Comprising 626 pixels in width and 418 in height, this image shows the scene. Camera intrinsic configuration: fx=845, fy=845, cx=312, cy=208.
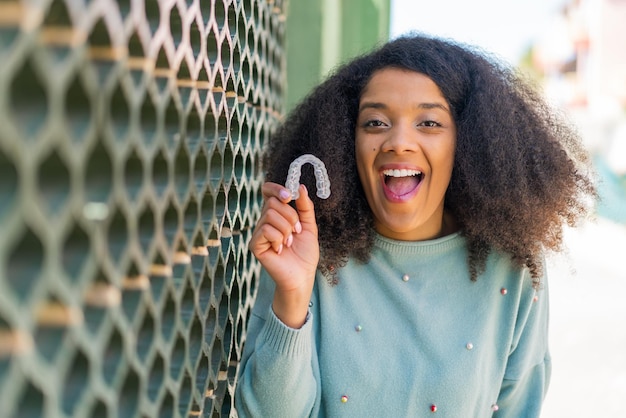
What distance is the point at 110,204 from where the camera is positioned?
43.8 inches

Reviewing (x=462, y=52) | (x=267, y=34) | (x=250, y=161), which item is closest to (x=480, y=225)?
(x=462, y=52)

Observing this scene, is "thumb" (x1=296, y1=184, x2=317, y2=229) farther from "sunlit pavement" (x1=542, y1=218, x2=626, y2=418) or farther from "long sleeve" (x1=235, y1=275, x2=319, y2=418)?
"sunlit pavement" (x1=542, y1=218, x2=626, y2=418)

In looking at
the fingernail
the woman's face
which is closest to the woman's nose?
the woman's face

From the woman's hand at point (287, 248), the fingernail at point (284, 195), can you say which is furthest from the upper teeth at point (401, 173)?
the fingernail at point (284, 195)

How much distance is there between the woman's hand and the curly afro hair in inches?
11.2

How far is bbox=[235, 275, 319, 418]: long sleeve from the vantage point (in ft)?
6.58

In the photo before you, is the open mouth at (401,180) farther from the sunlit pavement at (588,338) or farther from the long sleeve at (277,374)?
the sunlit pavement at (588,338)

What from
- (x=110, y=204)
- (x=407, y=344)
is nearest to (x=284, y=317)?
(x=407, y=344)

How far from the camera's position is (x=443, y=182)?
7.65 feet

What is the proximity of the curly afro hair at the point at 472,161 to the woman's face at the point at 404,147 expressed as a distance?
Answer: 0.05 meters

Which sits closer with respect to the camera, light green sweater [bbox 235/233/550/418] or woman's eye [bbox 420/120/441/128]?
light green sweater [bbox 235/233/550/418]

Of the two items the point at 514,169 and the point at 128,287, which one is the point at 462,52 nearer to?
the point at 514,169

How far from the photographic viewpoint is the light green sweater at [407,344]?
6.77ft

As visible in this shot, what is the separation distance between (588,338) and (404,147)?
604 cm
